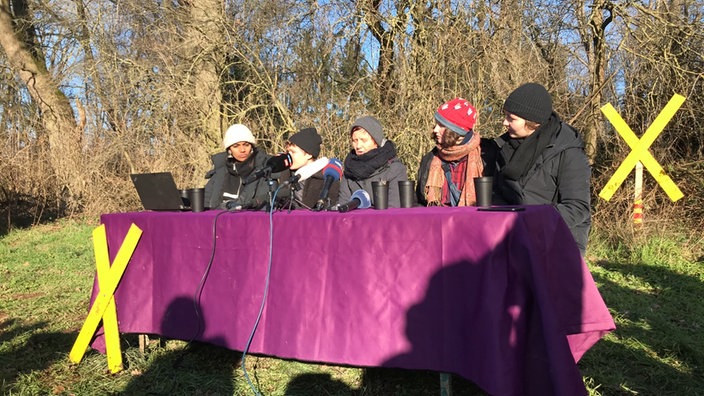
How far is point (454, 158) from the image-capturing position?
3203 mm

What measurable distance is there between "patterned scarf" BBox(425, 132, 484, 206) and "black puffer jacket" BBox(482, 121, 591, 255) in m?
0.24

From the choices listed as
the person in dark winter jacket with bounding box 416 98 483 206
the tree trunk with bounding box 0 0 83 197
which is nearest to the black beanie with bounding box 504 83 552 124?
the person in dark winter jacket with bounding box 416 98 483 206

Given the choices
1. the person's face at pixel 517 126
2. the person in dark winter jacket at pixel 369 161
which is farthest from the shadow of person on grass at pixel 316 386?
the person's face at pixel 517 126

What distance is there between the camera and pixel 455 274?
7.24 ft

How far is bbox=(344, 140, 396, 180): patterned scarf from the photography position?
355cm

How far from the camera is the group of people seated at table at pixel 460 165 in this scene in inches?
107

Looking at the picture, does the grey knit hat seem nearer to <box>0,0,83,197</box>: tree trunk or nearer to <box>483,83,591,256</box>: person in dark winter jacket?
<box>483,83,591,256</box>: person in dark winter jacket

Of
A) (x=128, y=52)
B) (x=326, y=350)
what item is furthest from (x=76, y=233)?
(x=326, y=350)

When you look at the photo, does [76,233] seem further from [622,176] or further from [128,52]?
[622,176]

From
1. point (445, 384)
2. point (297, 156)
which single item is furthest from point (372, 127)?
point (445, 384)

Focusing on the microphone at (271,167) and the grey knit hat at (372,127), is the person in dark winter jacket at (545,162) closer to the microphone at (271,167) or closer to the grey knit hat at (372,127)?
the grey knit hat at (372,127)

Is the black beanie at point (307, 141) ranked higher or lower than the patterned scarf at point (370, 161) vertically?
higher

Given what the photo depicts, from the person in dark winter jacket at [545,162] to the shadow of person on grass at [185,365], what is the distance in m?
1.96

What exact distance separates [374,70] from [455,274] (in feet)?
16.8
